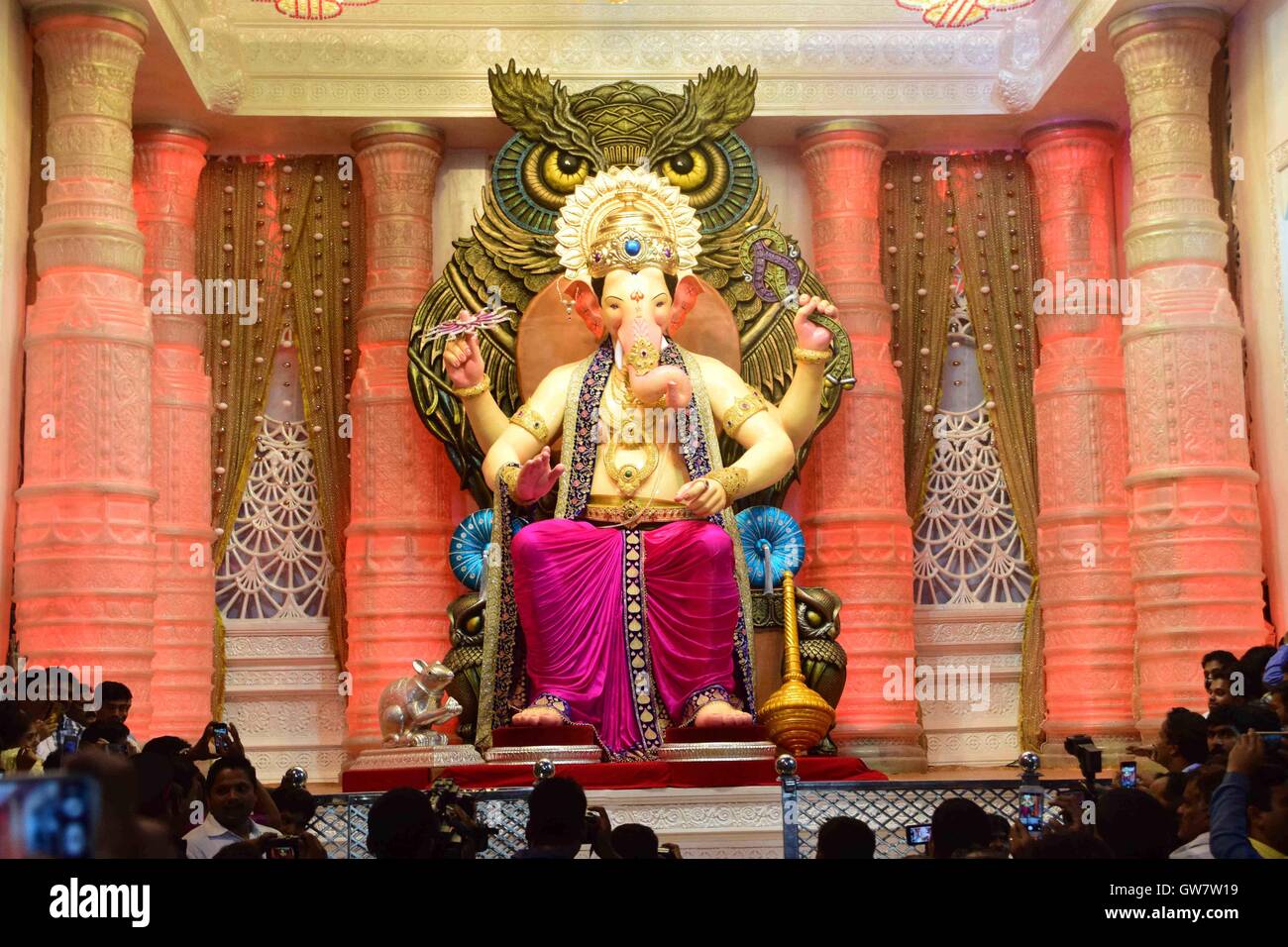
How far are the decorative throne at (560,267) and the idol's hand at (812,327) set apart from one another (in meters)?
0.90

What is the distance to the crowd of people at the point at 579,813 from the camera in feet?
10.7

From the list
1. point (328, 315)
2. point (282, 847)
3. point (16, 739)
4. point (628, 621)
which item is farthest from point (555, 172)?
point (282, 847)

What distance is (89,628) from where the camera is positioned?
7.77 m

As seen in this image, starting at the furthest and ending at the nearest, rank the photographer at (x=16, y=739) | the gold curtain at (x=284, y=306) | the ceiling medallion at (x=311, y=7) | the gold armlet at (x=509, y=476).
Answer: the gold curtain at (x=284, y=306) → the ceiling medallion at (x=311, y=7) → the gold armlet at (x=509, y=476) → the photographer at (x=16, y=739)

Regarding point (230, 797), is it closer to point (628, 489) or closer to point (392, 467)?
point (628, 489)

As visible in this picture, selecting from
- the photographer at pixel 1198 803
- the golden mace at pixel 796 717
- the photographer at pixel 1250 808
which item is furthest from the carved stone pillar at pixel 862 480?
the photographer at pixel 1250 808

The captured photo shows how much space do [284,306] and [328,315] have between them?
24cm

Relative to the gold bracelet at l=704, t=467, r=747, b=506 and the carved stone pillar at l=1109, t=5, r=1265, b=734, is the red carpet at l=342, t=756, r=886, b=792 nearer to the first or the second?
the gold bracelet at l=704, t=467, r=747, b=506

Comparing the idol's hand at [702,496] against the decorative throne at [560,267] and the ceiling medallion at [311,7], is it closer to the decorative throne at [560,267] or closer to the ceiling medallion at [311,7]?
the decorative throne at [560,267]

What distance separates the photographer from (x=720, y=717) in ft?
23.5

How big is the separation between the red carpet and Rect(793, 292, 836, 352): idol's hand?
194cm

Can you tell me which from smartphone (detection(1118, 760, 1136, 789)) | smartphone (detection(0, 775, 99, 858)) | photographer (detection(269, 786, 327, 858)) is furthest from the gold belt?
smartphone (detection(0, 775, 99, 858))

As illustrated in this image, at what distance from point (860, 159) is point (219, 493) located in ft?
12.7

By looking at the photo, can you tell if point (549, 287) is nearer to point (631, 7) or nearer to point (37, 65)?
point (631, 7)
